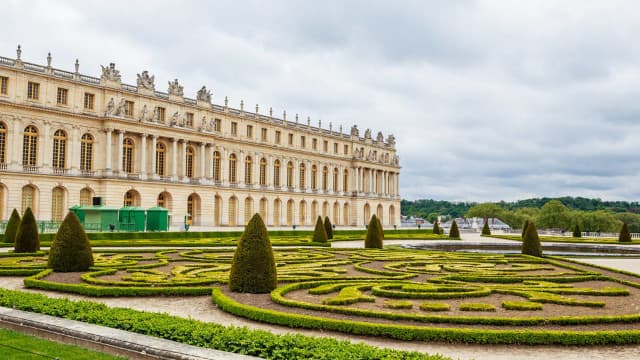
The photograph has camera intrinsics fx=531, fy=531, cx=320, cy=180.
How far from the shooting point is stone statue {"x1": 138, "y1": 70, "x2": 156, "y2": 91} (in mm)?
50903

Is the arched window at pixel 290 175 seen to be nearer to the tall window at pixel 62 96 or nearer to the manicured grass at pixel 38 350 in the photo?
the tall window at pixel 62 96

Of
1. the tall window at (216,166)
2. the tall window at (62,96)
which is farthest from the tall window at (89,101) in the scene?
the tall window at (216,166)

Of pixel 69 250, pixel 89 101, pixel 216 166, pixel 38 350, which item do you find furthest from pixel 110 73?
pixel 38 350

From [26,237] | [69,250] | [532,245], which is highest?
[26,237]

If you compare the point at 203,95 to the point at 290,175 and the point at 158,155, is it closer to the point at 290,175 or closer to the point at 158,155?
the point at 158,155

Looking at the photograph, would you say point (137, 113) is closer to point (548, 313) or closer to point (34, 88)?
point (34, 88)

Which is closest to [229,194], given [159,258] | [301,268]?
[159,258]

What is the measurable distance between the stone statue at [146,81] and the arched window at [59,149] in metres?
8.94

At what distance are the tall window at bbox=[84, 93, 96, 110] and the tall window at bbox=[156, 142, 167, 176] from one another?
24.7 feet

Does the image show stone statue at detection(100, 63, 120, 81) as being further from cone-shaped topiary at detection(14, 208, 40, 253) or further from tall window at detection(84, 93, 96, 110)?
cone-shaped topiary at detection(14, 208, 40, 253)

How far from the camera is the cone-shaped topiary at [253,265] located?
37.6 feet

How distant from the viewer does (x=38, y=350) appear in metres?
6.98

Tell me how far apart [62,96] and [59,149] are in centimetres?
449

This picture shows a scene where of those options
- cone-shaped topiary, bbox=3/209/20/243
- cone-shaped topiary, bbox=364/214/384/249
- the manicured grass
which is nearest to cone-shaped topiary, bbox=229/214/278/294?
the manicured grass
